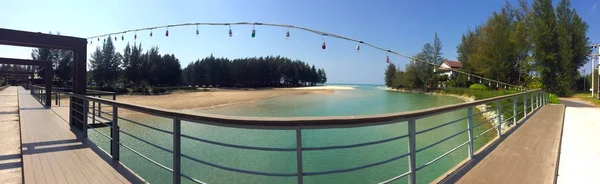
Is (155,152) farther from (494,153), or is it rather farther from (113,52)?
(113,52)

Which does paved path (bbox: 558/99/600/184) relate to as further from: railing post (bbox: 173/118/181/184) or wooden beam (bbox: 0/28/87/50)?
wooden beam (bbox: 0/28/87/50)

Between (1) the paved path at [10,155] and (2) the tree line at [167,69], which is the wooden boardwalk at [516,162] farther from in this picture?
(2) the tree line at [167,69]

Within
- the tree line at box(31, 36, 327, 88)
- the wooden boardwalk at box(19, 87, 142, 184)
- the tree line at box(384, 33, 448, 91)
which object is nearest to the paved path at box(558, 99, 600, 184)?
the wooden boardwalk at box(19, 87, 142, 184)

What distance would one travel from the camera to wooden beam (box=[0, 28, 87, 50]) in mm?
4727

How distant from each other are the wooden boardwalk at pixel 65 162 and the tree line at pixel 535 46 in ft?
101

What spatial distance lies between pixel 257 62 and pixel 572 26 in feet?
171

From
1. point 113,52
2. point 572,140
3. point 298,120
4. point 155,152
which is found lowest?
point 155,152

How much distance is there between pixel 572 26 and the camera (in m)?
26.0

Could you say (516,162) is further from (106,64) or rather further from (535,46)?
(106,64)

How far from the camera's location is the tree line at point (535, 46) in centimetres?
2406

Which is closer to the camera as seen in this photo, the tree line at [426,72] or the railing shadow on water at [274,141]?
the railing shadow on water at [274,141]

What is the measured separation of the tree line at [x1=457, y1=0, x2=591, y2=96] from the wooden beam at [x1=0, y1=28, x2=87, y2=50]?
100 ft

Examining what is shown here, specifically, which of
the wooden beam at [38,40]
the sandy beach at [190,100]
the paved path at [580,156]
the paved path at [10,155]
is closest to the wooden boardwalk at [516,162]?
the paved path at [580,156]

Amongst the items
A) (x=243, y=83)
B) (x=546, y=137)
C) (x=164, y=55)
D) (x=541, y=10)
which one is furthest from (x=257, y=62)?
(x=546, y=137)
